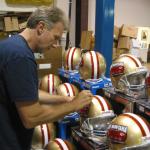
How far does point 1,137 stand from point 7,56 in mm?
423

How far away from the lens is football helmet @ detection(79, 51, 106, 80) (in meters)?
2.24

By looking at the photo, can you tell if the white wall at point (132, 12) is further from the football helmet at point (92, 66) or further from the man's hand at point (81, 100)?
the man's hand at point (81, 100)

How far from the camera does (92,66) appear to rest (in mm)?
2240

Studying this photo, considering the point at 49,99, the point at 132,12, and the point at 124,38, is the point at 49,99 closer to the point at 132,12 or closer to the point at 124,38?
the point at 124,38

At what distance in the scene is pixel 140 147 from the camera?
1.50m

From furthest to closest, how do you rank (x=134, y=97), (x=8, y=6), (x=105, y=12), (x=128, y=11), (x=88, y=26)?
(x=128, y=11) → (x=88, y=26) → (x=8, y=6) → (x=105, y=12) → (x=134, y=97)

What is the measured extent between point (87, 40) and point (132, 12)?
1712mm

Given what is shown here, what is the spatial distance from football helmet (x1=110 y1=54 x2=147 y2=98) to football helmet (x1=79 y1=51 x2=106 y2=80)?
1.14ft

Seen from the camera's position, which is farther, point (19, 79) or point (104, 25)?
point (104, 25)

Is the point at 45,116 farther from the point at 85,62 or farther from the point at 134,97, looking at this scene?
the point at 85,62

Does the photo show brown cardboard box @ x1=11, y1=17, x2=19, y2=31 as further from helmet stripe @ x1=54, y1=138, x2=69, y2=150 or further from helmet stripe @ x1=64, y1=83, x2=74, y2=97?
helmet stripe @ x1=54, y1=138, x2=69, y2=150

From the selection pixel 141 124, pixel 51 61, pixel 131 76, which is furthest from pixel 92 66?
pixel 51 61

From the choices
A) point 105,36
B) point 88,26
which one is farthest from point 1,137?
point 88,26

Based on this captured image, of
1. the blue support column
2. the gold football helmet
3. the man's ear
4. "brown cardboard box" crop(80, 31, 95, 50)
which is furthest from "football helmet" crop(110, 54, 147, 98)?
"brown cardboard box" crop(80, 31, 95, 50)
